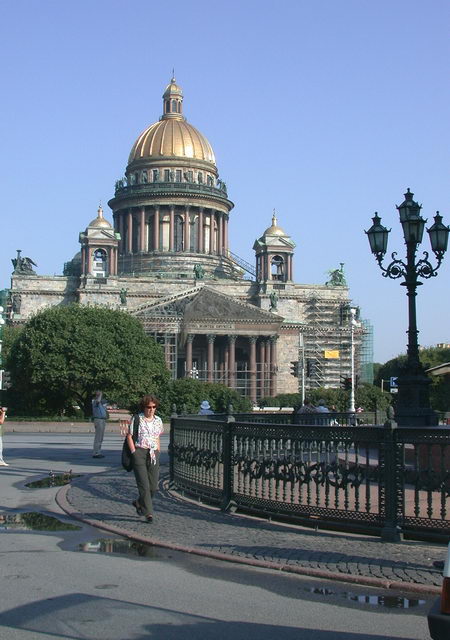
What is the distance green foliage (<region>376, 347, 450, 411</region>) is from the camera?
82.4 m

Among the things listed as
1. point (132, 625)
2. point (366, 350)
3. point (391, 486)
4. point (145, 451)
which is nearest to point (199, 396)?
point (366, 350)

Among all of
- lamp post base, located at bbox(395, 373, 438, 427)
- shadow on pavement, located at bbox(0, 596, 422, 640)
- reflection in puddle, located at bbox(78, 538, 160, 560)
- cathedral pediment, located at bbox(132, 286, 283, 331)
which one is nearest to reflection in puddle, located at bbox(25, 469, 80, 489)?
reflection in puddle, located at bbox(78, 538, 160, 560)

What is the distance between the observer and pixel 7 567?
9523mm

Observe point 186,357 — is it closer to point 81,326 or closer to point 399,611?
point 81,326

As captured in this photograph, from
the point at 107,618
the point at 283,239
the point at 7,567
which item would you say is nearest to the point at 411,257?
the point at 7,567

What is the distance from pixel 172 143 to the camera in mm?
111562

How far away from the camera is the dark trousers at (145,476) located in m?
12.7

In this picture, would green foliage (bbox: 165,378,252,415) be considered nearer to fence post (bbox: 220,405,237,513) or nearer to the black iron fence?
the black iron fence

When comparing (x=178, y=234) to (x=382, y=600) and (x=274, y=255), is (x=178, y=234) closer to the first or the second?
(x=274, y=255)

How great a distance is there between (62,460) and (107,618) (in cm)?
1812

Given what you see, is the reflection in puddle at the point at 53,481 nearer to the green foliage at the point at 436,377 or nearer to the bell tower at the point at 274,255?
the green foliage at the point at 436,377

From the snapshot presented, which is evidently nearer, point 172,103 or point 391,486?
point 391,486

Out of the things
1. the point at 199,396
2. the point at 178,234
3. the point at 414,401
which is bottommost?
the point at 414,401

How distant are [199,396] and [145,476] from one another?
55684 millimetres
